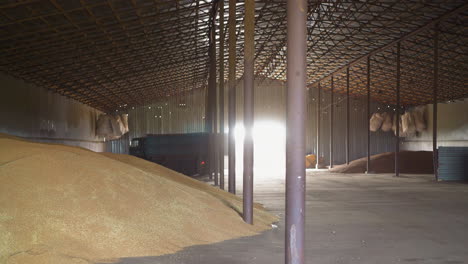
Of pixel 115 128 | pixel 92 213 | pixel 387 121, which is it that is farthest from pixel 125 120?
pixel 92 213

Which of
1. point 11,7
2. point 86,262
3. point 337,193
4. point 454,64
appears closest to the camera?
point 86,262

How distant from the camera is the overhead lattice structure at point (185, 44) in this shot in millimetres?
17484

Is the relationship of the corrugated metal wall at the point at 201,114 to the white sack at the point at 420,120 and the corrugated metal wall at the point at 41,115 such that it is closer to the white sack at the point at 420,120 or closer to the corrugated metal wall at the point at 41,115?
the white sack at the point at 420,120

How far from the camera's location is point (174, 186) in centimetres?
904

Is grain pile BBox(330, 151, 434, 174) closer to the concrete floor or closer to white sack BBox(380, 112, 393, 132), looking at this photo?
white sack BBox(380, 112, 393, 132)

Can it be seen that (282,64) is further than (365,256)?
Yes

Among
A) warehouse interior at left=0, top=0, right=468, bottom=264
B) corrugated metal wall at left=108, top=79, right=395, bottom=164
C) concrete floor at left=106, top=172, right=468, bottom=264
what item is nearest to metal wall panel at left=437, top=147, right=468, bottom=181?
warehouse interior at left=0, top=0, right=468, bottom=264

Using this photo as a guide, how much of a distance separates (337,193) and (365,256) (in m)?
10.3

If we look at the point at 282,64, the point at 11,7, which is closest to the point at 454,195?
the point at 11,7

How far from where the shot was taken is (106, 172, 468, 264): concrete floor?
21.0 ft

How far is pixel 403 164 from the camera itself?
30062 mm

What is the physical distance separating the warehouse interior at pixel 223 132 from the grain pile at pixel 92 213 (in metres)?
0.03

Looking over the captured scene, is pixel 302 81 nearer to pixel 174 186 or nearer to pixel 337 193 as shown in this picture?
pixel 174 186

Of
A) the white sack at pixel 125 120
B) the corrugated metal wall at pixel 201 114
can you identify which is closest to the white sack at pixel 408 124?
the corrugated metal wall at pixel 201 114
